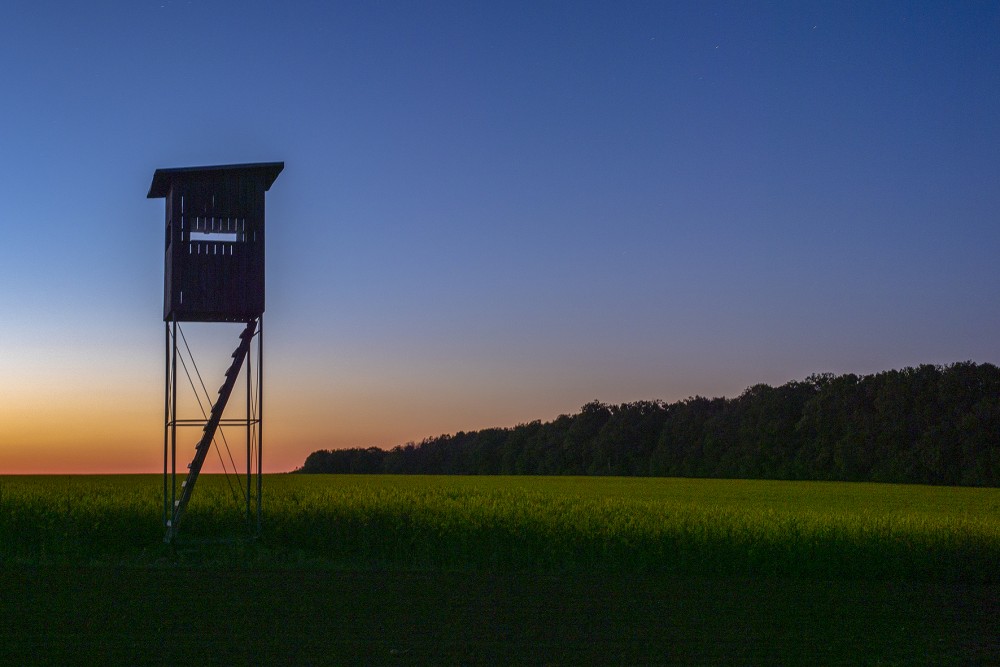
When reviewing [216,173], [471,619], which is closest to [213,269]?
[216,173]

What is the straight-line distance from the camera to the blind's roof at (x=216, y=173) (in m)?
20.2

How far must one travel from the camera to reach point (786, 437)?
71.6 m

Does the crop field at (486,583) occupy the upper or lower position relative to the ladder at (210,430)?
lower

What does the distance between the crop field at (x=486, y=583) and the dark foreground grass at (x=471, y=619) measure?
56 millimetres

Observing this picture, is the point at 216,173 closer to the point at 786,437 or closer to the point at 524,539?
the point at 524,539

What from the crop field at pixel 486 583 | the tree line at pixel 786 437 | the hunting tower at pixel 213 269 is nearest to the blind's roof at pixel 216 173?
the hunting tower at pixel 213 269

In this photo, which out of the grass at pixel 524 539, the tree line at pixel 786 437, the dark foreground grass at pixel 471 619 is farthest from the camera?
the tree line at pixel 786 437

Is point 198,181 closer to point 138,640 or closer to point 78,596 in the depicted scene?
point 78,596

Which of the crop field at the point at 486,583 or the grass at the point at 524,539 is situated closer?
the crop field at the point at 486,583

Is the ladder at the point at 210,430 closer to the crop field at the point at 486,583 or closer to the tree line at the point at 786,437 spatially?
the crop field at the point at 486,583

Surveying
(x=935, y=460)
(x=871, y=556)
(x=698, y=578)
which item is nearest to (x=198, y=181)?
(x=698, y=578)

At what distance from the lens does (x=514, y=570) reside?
18797 millimetres

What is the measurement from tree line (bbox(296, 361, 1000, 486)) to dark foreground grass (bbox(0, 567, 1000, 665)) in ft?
155

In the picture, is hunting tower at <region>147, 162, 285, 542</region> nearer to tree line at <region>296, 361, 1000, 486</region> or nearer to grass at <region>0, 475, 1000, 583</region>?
grass at <region>0, 475, 1000, 583</region>
